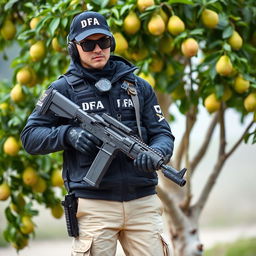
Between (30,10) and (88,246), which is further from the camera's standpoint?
(30,10)

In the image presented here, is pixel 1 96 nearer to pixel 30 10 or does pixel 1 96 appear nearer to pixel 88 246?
pixel 30 10

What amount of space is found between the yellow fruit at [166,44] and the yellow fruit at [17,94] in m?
1.04

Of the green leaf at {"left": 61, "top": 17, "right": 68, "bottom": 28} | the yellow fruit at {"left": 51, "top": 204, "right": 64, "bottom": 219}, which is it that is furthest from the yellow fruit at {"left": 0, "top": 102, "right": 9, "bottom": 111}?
the green leaf at {"left": 61, "top": 17, "right": 68, "bottom": 28}

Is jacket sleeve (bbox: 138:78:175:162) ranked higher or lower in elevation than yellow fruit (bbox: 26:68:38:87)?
higher

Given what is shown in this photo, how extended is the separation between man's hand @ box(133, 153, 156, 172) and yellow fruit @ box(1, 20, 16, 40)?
2.49 meters

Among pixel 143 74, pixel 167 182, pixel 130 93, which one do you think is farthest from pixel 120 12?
pixel 167 182

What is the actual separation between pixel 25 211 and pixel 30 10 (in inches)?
59.1

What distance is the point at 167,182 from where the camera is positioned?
6145mm

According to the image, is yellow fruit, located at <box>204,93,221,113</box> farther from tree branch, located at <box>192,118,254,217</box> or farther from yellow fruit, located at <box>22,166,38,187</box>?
yellow fruit, located at <box>22,166,38,187</box>

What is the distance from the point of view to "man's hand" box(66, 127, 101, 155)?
137 inches

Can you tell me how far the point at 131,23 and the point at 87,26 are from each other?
1228 millimetres

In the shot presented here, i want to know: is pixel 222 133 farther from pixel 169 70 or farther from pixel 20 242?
pixel 20 242

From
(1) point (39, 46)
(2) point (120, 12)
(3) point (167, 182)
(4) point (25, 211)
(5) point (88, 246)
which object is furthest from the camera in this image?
(3) point (167, 182)

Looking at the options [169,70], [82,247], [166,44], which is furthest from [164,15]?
[82,247]
